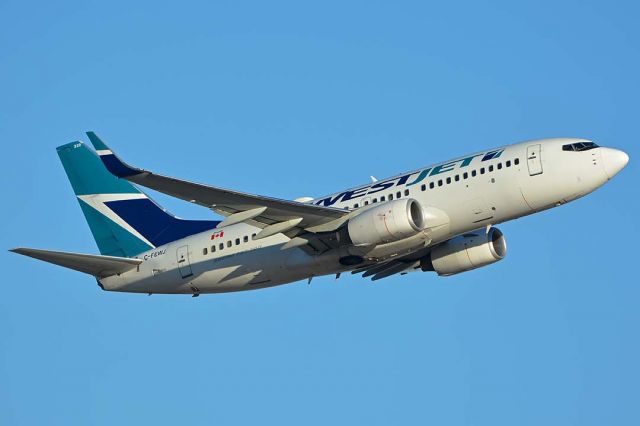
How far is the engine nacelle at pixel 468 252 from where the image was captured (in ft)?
167

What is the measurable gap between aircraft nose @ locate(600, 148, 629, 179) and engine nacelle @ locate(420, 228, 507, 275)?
24.0ft

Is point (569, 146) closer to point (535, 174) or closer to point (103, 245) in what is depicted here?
point (535, 174)

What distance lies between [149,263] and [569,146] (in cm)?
1975

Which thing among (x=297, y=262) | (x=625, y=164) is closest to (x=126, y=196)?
(x=297, y=262)

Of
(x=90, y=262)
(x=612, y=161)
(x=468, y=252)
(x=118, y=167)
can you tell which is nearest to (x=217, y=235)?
(x=90, y=262)

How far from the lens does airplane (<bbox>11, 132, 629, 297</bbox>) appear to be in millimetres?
44781

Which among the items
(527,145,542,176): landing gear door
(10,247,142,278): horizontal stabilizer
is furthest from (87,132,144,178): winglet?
(527,145,542,176): landing gear door

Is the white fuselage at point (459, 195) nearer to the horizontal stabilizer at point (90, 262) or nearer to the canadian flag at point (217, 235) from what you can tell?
the canadian flag at point (217, 235)

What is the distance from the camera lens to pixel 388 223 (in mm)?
44375

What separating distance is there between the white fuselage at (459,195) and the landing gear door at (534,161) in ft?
0.13

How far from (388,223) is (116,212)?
17.0 meters

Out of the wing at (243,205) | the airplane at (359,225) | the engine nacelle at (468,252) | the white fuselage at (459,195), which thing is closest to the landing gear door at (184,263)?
the airplane at (359,225)

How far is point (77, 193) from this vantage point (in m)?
56.5

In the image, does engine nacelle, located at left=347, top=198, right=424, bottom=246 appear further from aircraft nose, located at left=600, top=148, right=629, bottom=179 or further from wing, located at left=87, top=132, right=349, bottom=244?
aircraft nose, located at left=600, top=148, right=629, bottom=179
